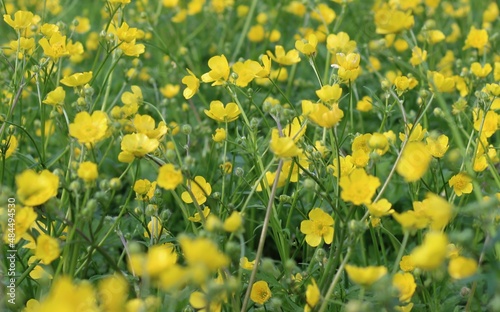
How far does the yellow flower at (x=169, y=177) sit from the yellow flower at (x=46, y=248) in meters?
0.20

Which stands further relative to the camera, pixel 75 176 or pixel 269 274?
pixel 269 274

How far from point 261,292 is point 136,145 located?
0.38 metres

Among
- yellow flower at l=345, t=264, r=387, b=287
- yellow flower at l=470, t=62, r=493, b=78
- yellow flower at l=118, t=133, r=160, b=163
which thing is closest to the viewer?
yellow flower at l=345, t=264, r=387, b=287

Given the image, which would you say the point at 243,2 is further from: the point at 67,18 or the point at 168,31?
the point at 67,18

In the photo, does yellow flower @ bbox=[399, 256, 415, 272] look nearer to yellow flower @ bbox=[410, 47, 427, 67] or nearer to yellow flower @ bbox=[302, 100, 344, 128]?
yellow flower @ bbox=[302, 100, 344, 128]

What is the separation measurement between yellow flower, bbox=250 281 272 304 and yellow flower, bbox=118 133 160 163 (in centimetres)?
34

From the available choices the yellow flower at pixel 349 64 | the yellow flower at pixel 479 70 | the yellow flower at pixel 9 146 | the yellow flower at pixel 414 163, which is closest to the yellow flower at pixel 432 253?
the yellow flower at pixel 414 163

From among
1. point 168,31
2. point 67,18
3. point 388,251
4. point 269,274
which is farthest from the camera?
point 67,18

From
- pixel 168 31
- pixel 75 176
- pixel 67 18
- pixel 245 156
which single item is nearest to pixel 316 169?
pixel 245 156

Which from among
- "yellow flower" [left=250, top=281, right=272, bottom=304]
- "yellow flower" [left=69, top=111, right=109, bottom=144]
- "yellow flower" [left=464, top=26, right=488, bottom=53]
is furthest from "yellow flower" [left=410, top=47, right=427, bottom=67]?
"yellow flower" [left=69, top=111, right=109, bottom=144]

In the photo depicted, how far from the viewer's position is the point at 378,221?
1442 mm

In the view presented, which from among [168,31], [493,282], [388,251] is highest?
[493,282]

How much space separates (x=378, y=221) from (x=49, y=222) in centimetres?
67

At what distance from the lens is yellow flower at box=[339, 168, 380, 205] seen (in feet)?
3.95
